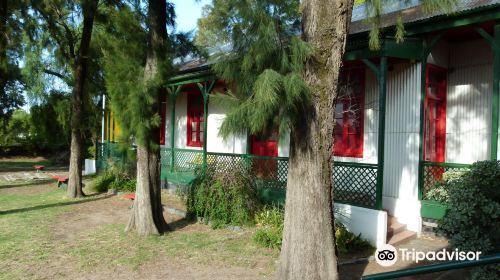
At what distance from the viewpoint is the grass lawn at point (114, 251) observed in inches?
248

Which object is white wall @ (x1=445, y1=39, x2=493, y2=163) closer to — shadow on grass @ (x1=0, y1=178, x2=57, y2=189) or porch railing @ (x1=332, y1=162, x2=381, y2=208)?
porch railing @ (x1=332, y1=162, x2=381, y2=208)

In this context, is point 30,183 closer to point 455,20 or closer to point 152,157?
point 152,157

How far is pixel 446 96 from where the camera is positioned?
9.55 meters

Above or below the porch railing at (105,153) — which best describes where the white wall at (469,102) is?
above

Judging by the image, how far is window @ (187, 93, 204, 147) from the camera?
53.2 feet

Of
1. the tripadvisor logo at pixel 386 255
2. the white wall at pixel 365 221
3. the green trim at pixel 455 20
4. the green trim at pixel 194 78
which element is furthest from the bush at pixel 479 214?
the green trim at pixel 194 78

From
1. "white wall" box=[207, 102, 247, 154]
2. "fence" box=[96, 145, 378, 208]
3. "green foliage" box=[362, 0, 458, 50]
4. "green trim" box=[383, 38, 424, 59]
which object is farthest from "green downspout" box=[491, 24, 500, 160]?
"white wall" box=[207, 102, 247, 154]

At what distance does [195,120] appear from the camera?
16.5 meters

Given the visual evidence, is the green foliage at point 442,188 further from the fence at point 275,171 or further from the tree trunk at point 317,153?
the tree trunk at point 317,153

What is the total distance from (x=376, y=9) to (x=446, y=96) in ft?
17.4

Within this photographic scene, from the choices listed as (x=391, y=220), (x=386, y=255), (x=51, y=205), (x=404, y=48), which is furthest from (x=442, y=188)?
(x=51, y=205)

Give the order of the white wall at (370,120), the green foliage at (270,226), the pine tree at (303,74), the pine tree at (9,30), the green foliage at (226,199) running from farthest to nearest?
the pine tree at (9,30)
the white wall at (370,120)
the green foliage at (226,199)
the green foliage at (270,226)
the pine tree at (303,74)

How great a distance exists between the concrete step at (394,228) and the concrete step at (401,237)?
6cm

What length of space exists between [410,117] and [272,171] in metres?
3.42
